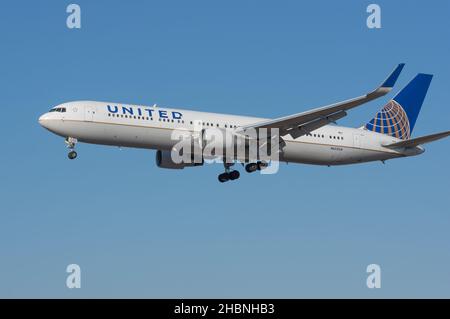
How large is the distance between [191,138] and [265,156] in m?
5.25

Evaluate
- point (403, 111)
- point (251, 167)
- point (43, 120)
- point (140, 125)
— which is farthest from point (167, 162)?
point (403, 111)

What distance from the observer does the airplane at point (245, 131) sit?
4881 centimetres

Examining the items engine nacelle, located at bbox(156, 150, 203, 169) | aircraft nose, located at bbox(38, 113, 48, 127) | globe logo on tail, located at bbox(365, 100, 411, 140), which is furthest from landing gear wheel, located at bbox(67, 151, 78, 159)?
globe logo on tail, located at bbox(365, 100, 411, 140)

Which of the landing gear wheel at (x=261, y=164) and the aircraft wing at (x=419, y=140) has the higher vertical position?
the aircraft wing at (x=419, y=140)

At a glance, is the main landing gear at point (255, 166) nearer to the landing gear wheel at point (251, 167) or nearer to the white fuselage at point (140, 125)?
the landing gear wheel at point (251, 167)

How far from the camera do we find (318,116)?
49031 millimetres

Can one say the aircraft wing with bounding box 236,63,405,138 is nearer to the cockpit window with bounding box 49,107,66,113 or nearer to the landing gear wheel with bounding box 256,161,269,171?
the landing gear wheel with bounding box 256,161,269,171

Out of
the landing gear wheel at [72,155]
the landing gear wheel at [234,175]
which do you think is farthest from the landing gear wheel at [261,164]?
the landing gear wheel at [72,155]

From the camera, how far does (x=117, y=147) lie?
49781mm

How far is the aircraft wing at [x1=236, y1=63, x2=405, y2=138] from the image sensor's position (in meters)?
42.7

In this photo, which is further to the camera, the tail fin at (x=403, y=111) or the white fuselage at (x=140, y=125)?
the tail fin at (x=403, y=111)
